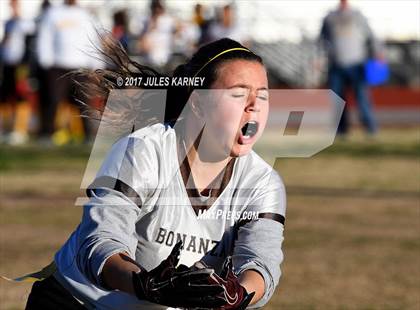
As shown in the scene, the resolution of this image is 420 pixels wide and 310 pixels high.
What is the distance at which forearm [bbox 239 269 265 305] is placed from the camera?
3812 mm

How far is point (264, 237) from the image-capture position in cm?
Answer: 407

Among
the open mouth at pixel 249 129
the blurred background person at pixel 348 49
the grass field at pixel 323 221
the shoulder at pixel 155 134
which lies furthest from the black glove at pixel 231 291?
the blurred background person at pixel 348 49

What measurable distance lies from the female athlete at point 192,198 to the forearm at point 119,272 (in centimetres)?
2

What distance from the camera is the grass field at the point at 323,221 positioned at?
734cm

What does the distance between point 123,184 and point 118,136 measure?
58 centimetres

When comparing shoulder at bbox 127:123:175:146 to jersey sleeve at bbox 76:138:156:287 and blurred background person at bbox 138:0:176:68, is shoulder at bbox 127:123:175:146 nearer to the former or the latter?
jersey sleeve at bbox 76:138:156:287

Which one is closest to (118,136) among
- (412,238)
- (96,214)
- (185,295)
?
(96,214)

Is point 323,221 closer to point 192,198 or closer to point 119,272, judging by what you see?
point 192,198

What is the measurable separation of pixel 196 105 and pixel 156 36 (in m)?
13.8

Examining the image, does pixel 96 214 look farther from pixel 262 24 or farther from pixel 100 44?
pixel 262 24

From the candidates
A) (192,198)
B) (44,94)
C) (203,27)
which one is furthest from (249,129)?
(203,27)

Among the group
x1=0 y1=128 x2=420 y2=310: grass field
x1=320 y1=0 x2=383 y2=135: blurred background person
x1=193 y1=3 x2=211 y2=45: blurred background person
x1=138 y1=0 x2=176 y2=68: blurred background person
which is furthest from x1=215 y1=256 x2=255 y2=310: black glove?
x1=320 y1=0 x2=383 y2=135: blurred background person

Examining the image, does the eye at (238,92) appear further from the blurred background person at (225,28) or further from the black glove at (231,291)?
the blurred background person at (225,28)

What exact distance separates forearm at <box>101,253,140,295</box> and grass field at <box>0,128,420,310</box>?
329cm
